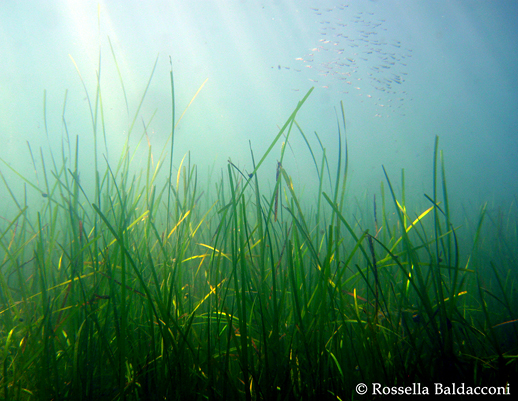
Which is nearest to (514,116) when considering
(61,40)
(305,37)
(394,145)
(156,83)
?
(394,145)

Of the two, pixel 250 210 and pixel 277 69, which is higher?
pixel 277 69

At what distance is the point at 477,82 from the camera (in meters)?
49.5

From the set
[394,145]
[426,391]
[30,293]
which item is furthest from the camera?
[394,145]

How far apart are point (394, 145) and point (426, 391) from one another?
292 feet

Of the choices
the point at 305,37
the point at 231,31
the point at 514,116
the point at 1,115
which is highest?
the point at 1,115

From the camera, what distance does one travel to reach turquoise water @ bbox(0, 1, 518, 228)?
2858cm

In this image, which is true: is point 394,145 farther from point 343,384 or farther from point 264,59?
point 343,384

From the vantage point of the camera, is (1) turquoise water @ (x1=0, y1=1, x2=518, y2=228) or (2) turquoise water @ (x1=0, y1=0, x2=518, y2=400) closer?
(2) turquoise water @ (x1=0, y1=0, x2=518, y2=400)

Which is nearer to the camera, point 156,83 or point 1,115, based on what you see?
point 156,83

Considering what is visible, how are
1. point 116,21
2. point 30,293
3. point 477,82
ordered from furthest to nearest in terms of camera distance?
point 477,82 < point 116,21 < point 30,293

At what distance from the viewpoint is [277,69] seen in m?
42.5

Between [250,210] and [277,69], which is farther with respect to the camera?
[277,69]

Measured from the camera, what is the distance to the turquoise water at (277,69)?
28578 mm

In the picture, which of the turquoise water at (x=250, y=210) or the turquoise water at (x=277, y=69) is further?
the turquoise water at (x=277, y=69)
